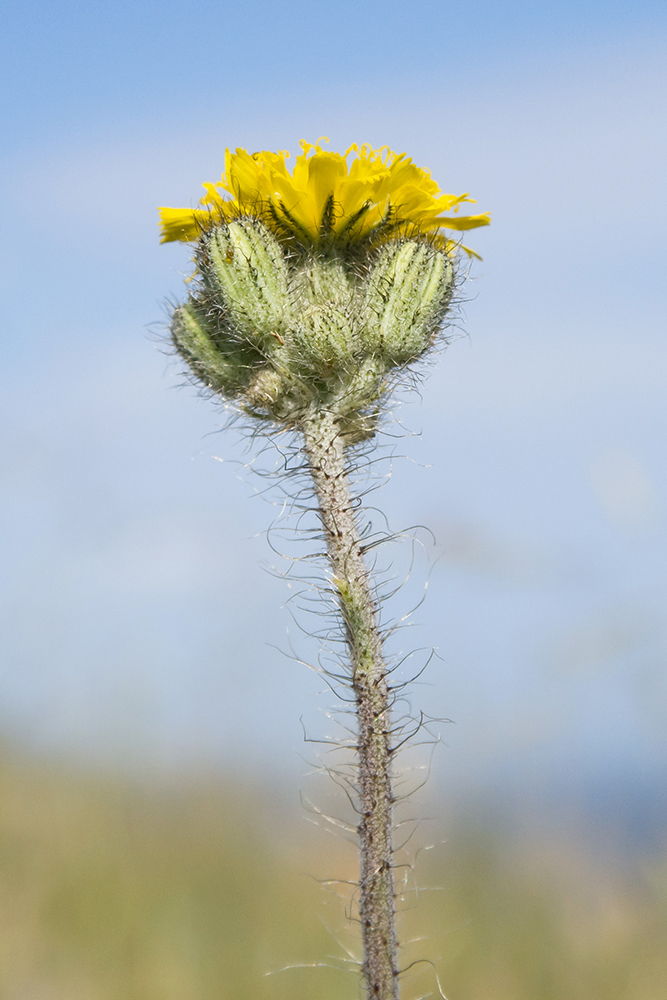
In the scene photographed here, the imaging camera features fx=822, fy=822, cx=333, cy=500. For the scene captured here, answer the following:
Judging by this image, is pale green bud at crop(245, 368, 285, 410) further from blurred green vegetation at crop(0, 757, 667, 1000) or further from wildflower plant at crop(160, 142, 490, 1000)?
blurred green vegetation at crop(0, 757, 667, 1000)

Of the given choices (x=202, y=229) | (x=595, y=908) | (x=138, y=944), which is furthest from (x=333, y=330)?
(x=595, y=908)

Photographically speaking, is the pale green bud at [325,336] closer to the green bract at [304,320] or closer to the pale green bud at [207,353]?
the green bract at [304,320]

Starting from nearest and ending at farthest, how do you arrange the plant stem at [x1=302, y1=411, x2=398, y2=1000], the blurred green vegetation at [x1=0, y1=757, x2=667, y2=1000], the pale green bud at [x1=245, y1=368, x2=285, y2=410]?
the plant stem at [x1=302, y1=411, x2=398, y2=1000] < the pale green bud at [x1=245, y1=368, x2=285, y2=410] < the blurred green vegetation at [x1=0, y1=757, x2=667, y2=1000]

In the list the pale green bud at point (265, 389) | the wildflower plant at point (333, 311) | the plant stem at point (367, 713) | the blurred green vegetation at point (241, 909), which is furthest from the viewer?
the blurred green vegetation at point (241, 909)

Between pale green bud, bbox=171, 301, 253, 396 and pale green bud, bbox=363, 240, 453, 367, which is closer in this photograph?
pale green bud, bbox=363, 240, 453, 367

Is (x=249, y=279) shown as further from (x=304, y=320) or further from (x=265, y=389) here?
(x=265, y=389)

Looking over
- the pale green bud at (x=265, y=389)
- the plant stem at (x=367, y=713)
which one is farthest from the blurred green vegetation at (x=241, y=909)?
the pale green bud at (x=265, y=389)

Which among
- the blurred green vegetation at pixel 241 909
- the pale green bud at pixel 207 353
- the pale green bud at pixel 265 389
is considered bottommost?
the blurred green vegetation at pixel 241 909

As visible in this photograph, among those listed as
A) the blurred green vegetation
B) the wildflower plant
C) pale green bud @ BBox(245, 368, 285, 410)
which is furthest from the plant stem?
the blurred green vegetation
